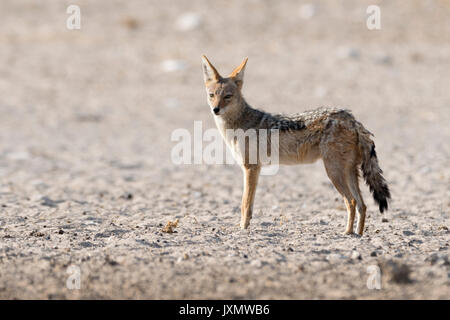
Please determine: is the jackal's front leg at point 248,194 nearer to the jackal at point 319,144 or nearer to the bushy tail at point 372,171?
the jackal at point 319,144

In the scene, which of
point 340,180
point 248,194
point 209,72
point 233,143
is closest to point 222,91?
point 209,72

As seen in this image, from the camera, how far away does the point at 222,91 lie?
25.6ft

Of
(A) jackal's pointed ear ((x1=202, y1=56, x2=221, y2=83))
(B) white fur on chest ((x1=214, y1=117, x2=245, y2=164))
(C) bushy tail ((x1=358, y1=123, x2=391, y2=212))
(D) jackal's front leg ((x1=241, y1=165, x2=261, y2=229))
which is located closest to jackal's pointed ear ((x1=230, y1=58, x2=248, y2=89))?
(A) jackal's pointed ear ((x1=202, y1=56, x2=221, y2=83))

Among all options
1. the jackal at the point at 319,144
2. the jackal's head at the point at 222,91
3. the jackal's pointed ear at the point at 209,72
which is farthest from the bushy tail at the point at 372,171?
the jackal's pointed ear at the point at 209,72

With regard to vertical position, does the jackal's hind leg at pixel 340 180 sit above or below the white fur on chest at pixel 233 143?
below

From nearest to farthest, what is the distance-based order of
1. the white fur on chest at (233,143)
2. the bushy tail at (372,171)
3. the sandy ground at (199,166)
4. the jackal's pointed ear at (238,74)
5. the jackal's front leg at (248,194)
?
the sandy ground at (199,166) → the bushy tail at (372,171) → the jackal's front leg at (248,194) → the white fur on chest at (233,143) → the jackal's pointed ear at (238,74)

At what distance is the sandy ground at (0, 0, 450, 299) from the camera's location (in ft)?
19.5

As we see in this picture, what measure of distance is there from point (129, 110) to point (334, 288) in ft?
41.3

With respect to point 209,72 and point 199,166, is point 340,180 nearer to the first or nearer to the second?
point 209,72

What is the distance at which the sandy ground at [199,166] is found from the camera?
19.5 ft

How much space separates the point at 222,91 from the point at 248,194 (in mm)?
1293

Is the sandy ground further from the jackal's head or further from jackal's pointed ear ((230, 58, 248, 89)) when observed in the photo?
jackal's pointed ear ((230, 58, 248, 89))

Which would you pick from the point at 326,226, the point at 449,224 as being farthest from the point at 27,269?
the point at 449,224
